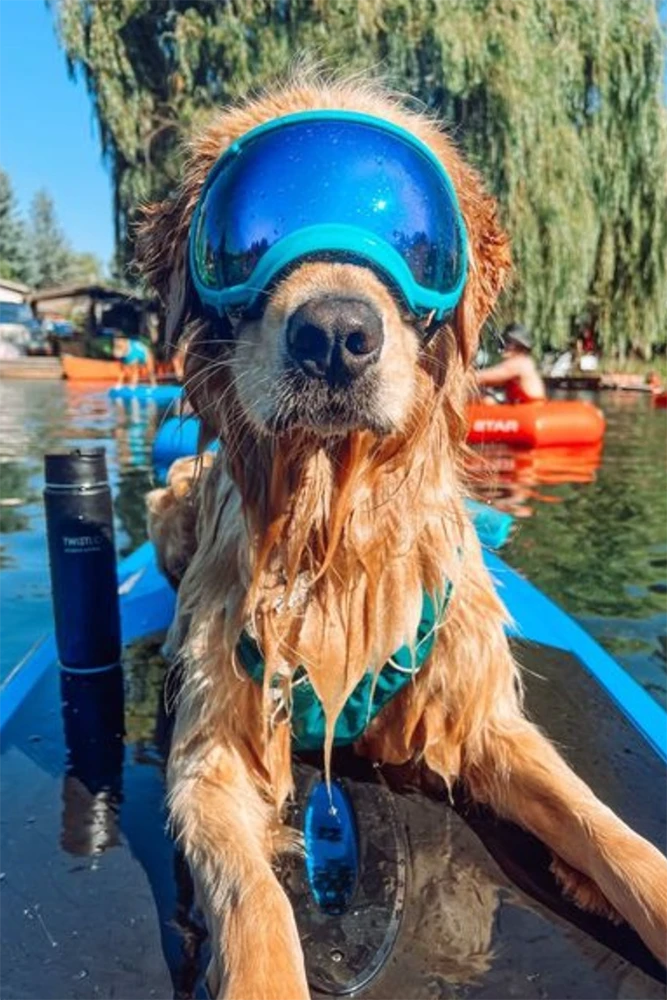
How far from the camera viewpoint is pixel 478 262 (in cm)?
247

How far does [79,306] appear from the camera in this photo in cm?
5222

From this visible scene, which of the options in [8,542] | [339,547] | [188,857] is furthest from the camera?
[8,542]

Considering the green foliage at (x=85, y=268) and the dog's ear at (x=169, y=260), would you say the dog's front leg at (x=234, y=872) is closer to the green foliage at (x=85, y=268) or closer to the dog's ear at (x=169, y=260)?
the dog's ear at (x=169, y=260)

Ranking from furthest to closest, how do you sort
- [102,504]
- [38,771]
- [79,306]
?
[79,306] → [102,504] → [38,771]

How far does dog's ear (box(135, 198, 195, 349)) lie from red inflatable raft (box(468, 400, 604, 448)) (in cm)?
839

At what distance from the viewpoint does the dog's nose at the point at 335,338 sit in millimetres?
1948

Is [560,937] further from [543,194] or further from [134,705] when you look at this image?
[543,194]

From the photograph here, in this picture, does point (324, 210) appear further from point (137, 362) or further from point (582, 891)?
point (137, 362)

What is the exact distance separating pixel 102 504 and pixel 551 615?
6.04ft

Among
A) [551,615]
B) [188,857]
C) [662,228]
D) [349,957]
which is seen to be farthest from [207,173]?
[662,228]

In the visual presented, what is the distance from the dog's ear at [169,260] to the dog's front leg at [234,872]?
1.05 m

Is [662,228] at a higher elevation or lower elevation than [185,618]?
higher

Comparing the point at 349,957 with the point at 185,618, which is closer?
the point at 349,957

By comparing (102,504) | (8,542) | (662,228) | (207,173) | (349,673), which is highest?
(662,228)
